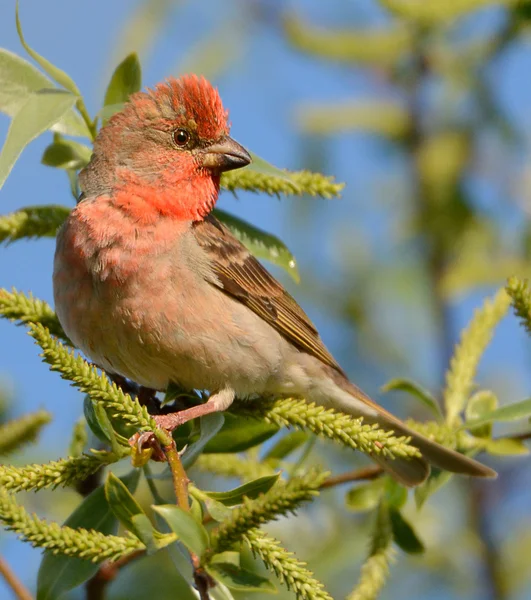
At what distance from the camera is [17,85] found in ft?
11.6

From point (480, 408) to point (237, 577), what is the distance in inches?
63.6

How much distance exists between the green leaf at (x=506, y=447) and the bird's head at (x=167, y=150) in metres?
1.66

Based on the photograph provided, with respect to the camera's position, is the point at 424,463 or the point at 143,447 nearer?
the point at 143,447

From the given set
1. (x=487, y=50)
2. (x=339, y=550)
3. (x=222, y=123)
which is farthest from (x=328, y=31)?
(x=339, y=550)

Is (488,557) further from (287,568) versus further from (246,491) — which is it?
(287,568)

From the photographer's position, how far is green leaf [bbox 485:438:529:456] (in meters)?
3.75

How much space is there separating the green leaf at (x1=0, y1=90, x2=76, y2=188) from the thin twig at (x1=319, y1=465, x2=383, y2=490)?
170cm

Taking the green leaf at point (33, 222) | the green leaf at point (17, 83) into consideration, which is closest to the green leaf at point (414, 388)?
the green leaf at point (33, 222)

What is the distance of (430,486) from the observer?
373 cm

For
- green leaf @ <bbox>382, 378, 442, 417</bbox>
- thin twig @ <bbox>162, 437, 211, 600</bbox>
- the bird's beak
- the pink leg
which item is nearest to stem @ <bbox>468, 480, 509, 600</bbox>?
green leaf @ <bbox>382, 378, 442, 417</bbox>

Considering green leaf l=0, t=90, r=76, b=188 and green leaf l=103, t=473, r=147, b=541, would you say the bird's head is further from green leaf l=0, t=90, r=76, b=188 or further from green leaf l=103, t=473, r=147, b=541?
green leaf l=103, t=473, r=147, b=541

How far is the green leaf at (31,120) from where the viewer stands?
10.2 feet

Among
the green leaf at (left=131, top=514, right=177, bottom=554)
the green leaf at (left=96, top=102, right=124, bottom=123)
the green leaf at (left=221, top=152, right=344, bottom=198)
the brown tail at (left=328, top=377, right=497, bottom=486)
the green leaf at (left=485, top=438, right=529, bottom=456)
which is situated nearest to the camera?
the green leaf at (left=131, top=514, right=177, bottom=554)

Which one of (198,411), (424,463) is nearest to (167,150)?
(198,411)
